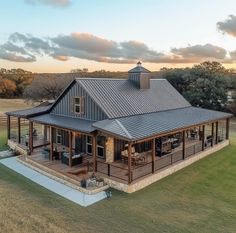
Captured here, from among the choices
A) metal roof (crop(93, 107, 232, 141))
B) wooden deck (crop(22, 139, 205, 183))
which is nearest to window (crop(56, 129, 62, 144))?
wooden deck (crop(22, 139, 205, 183))

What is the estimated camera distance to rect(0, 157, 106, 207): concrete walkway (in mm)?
11906

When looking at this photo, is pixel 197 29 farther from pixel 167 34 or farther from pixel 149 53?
pixel 149 53

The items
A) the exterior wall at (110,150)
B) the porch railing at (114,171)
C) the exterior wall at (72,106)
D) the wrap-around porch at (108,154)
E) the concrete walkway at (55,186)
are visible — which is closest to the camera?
the concrete walkway at (55,186)

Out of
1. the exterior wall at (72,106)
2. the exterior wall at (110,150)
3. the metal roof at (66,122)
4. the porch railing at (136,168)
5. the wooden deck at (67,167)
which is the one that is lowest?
the wooden deck at (67,167)

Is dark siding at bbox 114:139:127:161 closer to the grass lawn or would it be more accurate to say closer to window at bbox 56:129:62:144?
the grass lawn

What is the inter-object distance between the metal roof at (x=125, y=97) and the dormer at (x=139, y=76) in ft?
1.22

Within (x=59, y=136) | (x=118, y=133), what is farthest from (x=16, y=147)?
(x=118, y=133)

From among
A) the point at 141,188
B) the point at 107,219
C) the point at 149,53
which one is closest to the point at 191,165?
the point at 141,188

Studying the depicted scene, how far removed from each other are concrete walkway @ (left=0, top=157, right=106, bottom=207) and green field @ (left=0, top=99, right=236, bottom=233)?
37 centimetres

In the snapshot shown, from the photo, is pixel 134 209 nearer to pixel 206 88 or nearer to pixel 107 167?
pixel 107 167

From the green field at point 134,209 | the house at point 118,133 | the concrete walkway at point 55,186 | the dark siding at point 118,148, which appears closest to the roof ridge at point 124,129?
the house at point 118,133

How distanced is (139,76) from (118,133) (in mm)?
8455

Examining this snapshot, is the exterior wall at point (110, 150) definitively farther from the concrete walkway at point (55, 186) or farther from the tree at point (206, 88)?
the tree at point (206, 88)

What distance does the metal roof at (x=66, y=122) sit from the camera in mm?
14898
